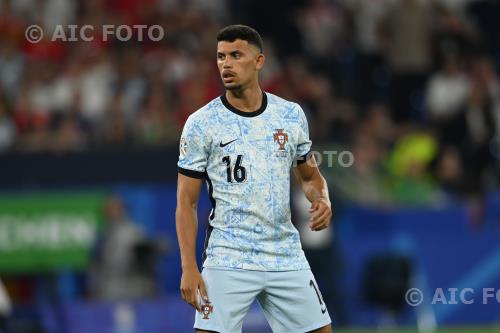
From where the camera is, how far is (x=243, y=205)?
7230 mm

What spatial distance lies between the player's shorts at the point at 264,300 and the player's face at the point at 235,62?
3.30ft

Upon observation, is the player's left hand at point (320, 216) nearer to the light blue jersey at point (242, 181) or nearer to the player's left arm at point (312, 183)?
the player's left arm at point (312, 183)

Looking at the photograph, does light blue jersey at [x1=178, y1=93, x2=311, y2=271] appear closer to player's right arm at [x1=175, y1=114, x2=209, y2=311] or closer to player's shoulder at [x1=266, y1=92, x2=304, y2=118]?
player's right arm at [x1=175, y1=114, x2=209, y2=311]

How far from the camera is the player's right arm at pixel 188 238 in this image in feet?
23.1

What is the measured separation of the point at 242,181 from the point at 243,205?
128mm

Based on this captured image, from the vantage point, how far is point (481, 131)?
16359mm

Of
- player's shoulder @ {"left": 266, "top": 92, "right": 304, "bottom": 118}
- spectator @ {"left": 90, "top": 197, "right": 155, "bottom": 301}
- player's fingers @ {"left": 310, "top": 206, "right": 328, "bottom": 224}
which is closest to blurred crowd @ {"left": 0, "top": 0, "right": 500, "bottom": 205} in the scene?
spectator @ {"left": 90, "top": 197, "right": 155, "bottom": 301}

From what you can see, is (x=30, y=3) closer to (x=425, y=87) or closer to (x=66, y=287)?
(x=66, y=287)

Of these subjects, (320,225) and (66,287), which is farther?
(66,287)

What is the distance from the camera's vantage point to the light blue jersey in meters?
7.21

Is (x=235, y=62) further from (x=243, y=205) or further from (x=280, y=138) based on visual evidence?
(x=243, y=205)

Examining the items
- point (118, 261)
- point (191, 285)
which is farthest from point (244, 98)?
point (118, 261)

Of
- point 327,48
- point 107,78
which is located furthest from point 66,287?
point 327,48

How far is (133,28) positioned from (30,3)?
4.70 ft
